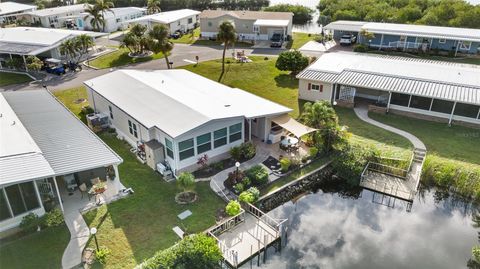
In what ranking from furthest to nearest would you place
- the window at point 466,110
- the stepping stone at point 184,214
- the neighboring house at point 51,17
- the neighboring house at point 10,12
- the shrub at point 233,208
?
1. the neighboring house at point 10,12
2. the neighboring house at point 51,17
3. the window at point 466,110
4. the stepping stone at point 184,214
5. the shrub at point 233,208

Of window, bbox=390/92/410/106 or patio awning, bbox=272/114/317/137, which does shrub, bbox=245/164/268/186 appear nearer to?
patio awning, bbox=272/114/317/137

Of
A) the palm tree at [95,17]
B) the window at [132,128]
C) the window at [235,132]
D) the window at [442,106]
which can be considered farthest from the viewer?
the palm tree at [95,17]

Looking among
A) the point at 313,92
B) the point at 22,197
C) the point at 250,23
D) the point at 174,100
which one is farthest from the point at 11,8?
the point at 22,197

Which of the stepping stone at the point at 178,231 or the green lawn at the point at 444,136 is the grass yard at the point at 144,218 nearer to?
the stepping stone at the point at 178,231

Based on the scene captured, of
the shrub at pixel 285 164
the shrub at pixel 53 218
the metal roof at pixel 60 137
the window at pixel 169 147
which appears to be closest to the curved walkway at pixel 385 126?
the shrub at pixel 285 164

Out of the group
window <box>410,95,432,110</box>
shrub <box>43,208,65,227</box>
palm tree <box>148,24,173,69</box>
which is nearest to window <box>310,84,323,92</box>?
window <box>410,95,432,110</box>

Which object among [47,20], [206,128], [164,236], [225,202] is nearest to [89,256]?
[164,236]

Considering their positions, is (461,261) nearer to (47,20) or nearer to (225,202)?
(225,202)

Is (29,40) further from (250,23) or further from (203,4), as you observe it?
(203,4)
